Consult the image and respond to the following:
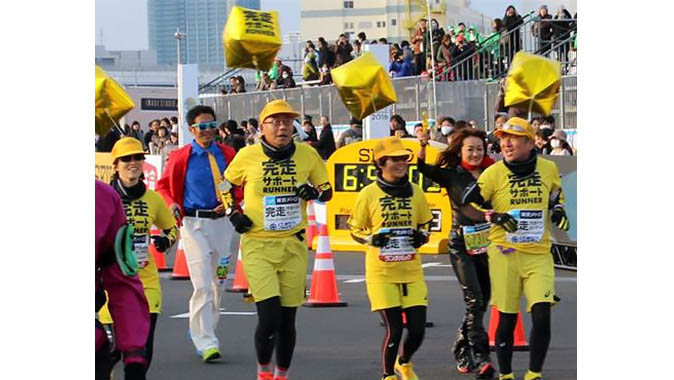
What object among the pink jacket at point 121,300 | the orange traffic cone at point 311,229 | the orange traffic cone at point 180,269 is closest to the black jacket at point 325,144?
the orange traffic cone at point 311,229

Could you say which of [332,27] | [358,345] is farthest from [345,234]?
[332,27]

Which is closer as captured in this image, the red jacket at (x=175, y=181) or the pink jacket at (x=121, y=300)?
the pink jacket at (x=121, y=300)

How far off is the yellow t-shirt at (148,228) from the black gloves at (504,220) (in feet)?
7.45

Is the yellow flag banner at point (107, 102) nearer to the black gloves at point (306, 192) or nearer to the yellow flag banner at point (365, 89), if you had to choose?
the yellow flag banner at point (365, 89)

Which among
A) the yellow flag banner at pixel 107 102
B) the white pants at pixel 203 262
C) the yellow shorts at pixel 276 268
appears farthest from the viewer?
the yellow flag banner at pixel 107 102

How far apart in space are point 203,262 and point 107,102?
69.9 inches

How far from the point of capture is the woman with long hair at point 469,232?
31.0 feet

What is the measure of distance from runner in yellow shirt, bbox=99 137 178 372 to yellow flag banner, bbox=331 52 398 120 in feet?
9.07

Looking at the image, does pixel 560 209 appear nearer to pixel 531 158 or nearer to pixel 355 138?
pixel 531 158

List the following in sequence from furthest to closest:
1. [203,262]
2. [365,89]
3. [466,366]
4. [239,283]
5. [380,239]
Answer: [239,283]
[365,89]
[203,262]
[466,366]
[380,239]

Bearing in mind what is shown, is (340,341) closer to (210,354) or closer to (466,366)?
(210,354)

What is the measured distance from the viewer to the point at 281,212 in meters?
8.70

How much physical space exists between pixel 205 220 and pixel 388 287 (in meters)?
2.13

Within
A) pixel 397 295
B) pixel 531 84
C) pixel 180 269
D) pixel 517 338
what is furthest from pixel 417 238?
pixel 180 269
